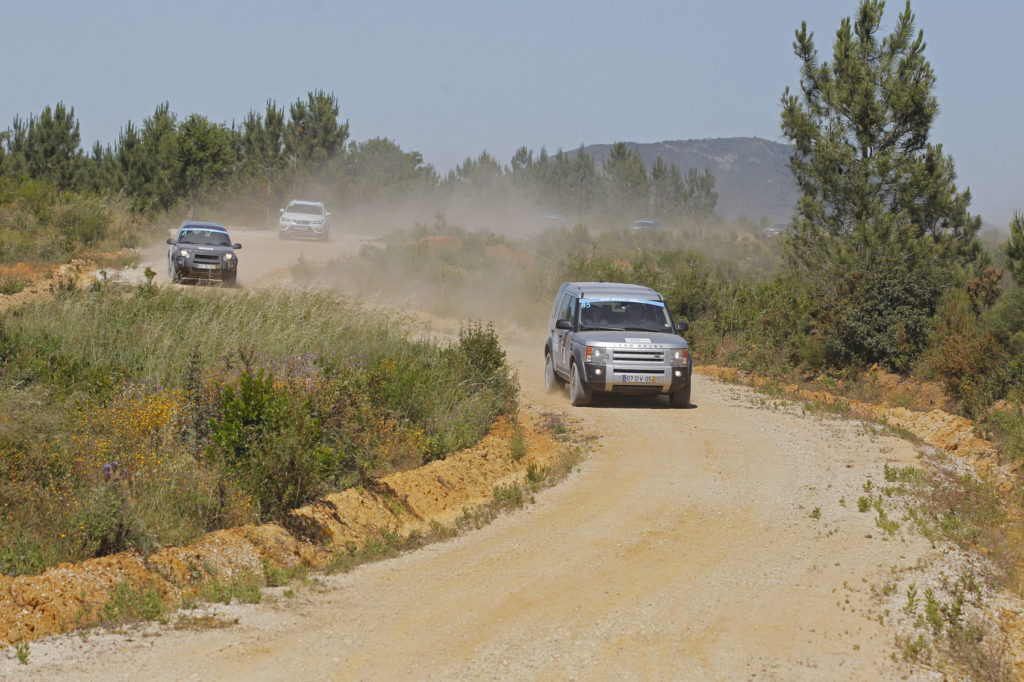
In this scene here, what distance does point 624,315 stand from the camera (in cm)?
1845

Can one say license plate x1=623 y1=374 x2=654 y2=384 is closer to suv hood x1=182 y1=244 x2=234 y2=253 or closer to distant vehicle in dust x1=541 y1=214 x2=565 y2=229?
suv hood x1=182 y1=244 x2=234 y2=253

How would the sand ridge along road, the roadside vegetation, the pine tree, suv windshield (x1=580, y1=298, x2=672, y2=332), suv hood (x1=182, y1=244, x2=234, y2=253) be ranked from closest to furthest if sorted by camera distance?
the sand ridge along road → the roadside vegetation → suv windshield (x1=580, y1=298, x2=672, y2=332) → the pine tree → suv hood (x1=182, y1=244, x2=234, y2=253)

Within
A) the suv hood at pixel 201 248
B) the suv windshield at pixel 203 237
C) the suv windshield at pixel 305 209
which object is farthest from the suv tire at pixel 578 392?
the suv windshield at pixel 305 209

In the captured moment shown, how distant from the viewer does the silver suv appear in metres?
17.2

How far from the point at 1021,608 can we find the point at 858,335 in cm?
1402

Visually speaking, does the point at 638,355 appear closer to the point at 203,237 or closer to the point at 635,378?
the point at 635,378

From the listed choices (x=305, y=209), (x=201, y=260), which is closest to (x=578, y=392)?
(x=201, y=260)

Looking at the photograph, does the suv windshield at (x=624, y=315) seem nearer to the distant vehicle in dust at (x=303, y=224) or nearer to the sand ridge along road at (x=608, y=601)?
the sand ridge along road at (x=608, y=601)

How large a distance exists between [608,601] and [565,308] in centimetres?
1181

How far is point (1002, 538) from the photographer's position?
10.2m

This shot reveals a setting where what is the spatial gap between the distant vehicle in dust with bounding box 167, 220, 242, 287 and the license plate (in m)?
15.6

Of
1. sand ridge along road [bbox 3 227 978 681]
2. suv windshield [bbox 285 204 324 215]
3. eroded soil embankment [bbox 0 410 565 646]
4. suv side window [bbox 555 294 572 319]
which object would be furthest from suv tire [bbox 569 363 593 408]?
suv windshield [bbox 285 204 324 215]

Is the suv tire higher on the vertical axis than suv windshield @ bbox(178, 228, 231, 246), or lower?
lower

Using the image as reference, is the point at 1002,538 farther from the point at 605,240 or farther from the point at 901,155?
the point at 605,240
